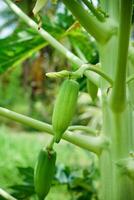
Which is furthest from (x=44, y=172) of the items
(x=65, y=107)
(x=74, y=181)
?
(x=74, y=181)

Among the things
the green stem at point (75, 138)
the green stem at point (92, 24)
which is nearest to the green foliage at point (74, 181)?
the green stem at point (75, 138)

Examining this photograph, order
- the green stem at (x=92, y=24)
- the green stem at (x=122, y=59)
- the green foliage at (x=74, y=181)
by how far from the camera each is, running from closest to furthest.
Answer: the green stem at (x=122, y=59) → the green stem at (x=92, y=24) → the green foliage at (x=74, y=181)

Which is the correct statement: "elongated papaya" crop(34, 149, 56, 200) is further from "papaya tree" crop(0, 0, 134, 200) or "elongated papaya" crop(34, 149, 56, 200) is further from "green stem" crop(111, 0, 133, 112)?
"green stem" crop(111, 0, 133, 112)

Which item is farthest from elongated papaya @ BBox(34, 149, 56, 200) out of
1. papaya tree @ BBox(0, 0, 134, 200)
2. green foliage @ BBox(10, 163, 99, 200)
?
green foliage @ BBox(10, 163, 99, 200)

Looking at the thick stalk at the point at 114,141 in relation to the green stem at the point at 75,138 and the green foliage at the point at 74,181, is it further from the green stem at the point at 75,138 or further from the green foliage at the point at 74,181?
the green foliage at the point at 74,181

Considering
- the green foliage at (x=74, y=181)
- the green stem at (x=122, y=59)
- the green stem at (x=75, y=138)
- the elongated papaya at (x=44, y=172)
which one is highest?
the green foliage at (x=74, y=181)

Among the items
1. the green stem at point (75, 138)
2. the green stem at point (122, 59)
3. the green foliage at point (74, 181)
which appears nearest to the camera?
the green stem at point (122, 59)
